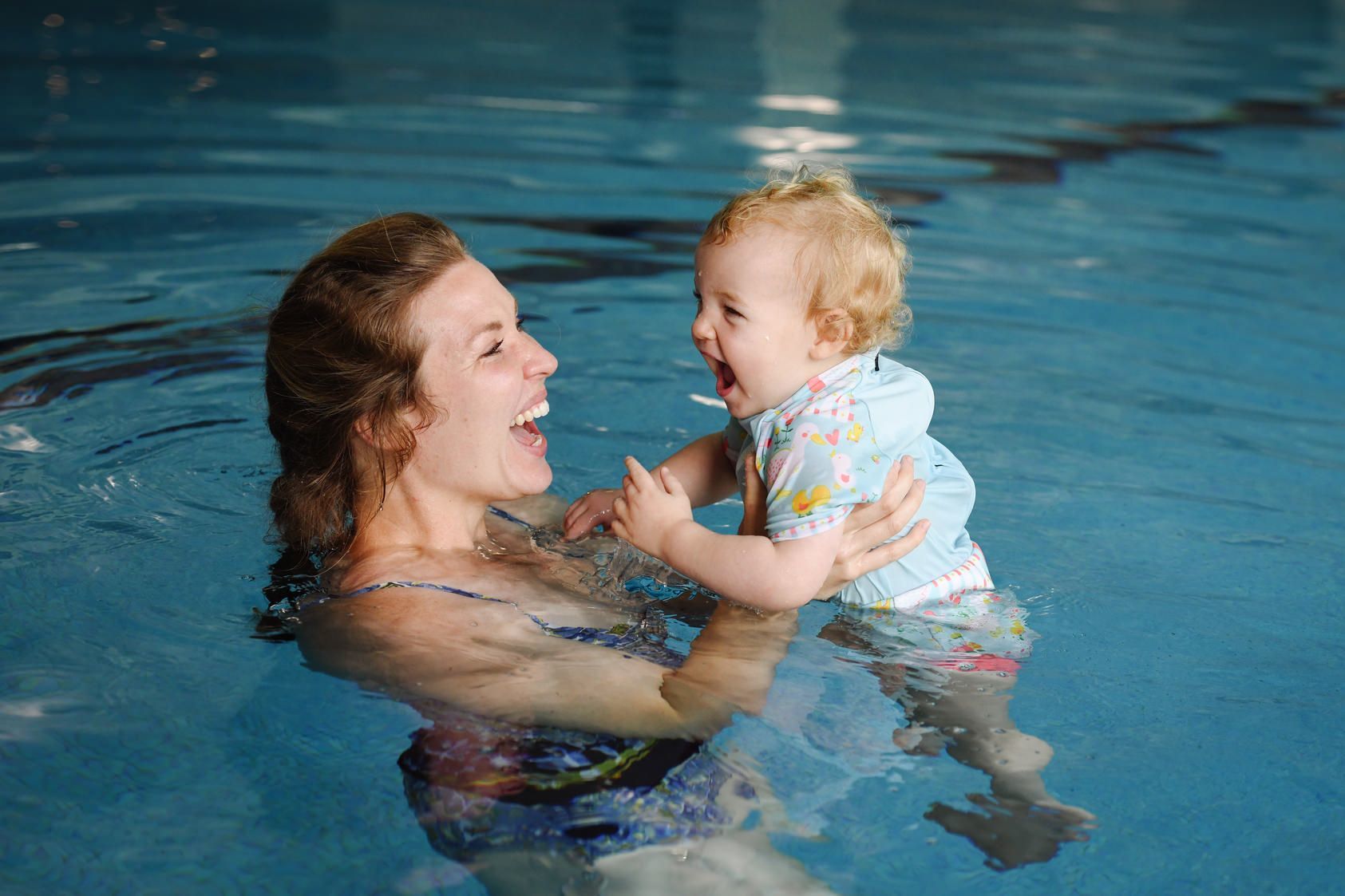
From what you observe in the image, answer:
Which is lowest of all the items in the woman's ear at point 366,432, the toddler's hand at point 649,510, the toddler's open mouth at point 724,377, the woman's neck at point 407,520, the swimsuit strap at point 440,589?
the swimsuit strap at point 440,589

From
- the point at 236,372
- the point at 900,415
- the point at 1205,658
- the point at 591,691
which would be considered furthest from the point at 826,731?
the point at 236,372

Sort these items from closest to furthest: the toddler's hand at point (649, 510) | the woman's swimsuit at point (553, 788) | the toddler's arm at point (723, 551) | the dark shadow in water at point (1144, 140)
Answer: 1. the woman's swimsuit at point (553, 788)
2. the toddler's arm at point (723, 551)
3. the toddler's hand at point (649, 510)
4. the dark shadow in water at point (1144, 140)

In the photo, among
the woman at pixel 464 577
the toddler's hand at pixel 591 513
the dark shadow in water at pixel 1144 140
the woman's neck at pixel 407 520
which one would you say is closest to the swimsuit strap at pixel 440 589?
the woman at pixel 464 577

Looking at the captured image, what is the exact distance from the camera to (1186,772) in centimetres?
251

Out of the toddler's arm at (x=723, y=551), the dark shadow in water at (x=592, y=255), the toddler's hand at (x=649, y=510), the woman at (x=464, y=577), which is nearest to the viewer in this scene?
the woman at (x=464, y=577)

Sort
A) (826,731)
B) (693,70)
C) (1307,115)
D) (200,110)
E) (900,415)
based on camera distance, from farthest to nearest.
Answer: (693,70) → (1307,115) → (200,110) → (900,415) → (826,731)

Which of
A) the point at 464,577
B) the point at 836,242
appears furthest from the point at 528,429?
the point at 836,242

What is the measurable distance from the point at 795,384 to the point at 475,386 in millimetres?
606

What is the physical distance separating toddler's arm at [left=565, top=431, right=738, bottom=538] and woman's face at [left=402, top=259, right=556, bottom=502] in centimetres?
30

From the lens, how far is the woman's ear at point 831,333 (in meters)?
2.59

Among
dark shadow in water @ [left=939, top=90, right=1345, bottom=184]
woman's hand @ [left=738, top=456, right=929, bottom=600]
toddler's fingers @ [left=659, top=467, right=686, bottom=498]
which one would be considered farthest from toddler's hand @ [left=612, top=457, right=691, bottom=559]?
dark shadow in water @ [left=939, top=90, right=1345, bottom=184]

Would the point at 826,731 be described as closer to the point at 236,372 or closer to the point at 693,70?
the point at 236,372

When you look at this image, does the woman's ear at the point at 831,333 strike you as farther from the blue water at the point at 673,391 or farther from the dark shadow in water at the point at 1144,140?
the dark shadow in water at the point at 1144,140

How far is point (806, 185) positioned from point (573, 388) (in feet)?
6.20
